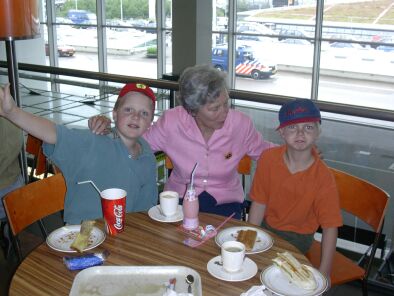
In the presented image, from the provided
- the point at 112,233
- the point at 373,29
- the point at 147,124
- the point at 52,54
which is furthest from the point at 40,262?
the point at 52,54

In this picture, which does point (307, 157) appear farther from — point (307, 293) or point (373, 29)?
point (373, 29)

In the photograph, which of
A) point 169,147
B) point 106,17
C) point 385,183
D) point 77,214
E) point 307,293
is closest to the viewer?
point 307,293

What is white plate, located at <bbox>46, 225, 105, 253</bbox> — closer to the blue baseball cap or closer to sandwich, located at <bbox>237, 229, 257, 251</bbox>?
sandwich, located at <bbox>237, 229, 257, 251</bbox>

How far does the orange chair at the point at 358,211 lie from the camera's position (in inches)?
85.6

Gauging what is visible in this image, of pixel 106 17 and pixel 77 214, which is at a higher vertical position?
pixel 106 17

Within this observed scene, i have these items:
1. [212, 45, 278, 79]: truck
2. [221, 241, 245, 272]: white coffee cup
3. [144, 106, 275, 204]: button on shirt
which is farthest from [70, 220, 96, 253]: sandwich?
[212, 45, 278, 79]: truck

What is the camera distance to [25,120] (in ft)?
6.61

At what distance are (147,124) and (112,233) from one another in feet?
1.81

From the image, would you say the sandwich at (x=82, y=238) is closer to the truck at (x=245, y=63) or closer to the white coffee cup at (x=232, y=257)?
the white coffee cup at (x=232, y=257)

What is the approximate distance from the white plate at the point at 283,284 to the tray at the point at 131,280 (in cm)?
21

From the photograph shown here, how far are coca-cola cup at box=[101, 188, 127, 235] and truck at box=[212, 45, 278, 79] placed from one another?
945cm

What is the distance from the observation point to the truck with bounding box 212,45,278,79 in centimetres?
1129

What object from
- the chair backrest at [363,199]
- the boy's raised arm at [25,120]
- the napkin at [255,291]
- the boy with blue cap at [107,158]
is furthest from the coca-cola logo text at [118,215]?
the chair backrest at [363,199]

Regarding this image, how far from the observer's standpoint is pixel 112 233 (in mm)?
1849
